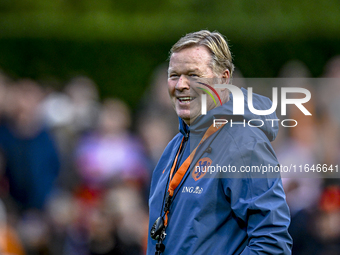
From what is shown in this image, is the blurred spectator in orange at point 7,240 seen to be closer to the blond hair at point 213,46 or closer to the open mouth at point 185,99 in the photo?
the open mouth at point 185,99

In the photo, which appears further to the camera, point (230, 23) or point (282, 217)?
point (230, 23)

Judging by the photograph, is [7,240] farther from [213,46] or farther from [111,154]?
[213,46]

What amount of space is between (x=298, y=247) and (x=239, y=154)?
215 centimetres

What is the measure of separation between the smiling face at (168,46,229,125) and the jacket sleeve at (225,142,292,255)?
0.45 m

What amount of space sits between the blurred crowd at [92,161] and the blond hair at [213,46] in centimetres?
206

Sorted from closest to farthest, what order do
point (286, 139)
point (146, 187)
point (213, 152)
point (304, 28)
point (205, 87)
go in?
point (213, 152), point (205, 87), point (286, 139), point (146, 187), point (304, 28)

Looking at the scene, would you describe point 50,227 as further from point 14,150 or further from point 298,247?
point 298,247

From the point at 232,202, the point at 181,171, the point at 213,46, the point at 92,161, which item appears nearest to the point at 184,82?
the point at 213,46

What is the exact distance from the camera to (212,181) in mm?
2127

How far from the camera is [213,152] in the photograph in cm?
224

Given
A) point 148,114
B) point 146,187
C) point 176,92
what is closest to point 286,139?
point 146,187

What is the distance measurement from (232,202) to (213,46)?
826mm

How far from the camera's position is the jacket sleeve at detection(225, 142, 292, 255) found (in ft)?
6.57

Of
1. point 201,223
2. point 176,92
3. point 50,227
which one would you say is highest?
point 176,92
